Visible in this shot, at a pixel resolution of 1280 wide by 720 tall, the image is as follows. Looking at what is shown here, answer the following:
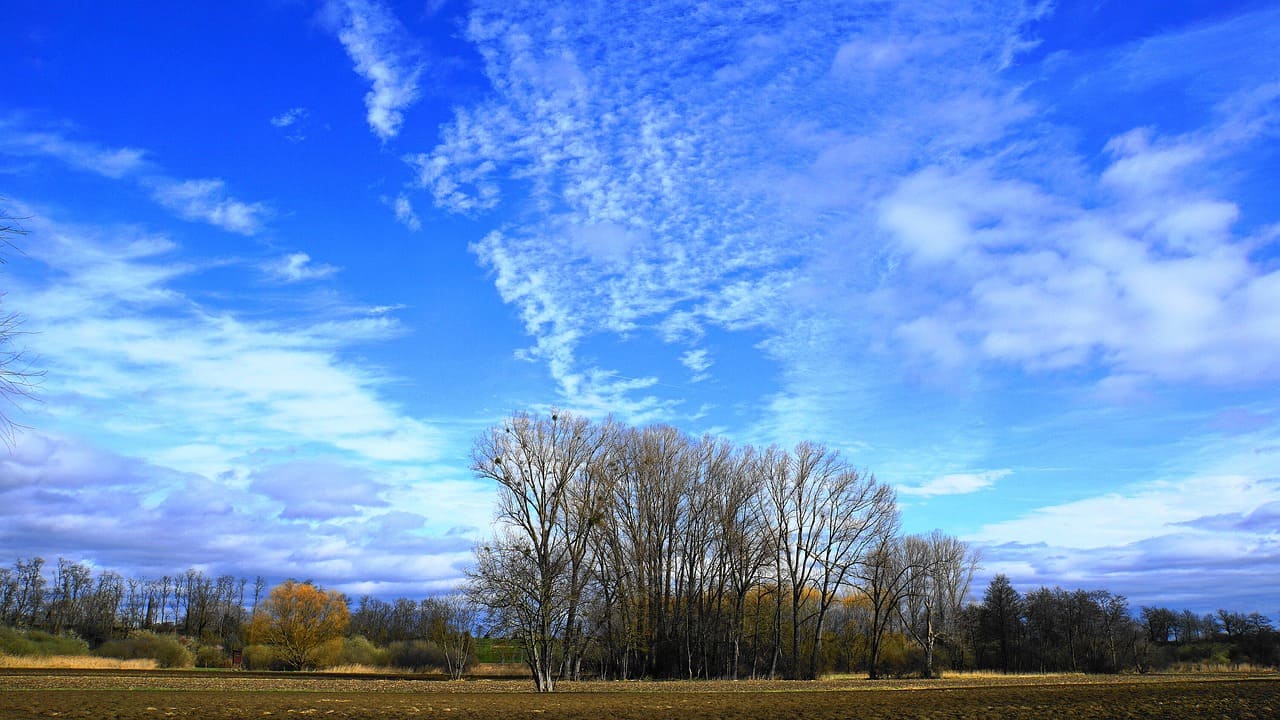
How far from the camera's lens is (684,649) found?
5328 centimetres

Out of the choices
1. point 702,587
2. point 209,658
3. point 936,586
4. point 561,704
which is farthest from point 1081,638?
point 209,658

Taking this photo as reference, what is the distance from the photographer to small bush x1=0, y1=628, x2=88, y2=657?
156ft

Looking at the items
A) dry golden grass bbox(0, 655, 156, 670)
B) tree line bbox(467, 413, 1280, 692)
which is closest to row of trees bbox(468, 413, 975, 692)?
tree line bbox(467, 413, 1280, 692)

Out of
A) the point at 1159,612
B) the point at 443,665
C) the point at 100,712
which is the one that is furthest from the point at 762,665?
the point at 1159,612

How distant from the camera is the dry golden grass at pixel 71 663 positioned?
43.9m

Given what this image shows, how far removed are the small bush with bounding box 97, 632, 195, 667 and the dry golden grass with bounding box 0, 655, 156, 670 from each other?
1142 millimetres

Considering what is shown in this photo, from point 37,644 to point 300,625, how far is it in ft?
53.5

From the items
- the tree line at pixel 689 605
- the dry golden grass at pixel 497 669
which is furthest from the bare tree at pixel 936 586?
the dry golden grass at pixel 497 669

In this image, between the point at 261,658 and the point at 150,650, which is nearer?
the point at 150,650

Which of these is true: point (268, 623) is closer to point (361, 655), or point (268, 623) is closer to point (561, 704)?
point (361, 655)

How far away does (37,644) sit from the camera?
5066cm

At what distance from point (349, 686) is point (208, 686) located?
206 inches

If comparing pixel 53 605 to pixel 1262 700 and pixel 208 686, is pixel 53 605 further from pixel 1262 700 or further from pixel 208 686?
pixel 1262 700

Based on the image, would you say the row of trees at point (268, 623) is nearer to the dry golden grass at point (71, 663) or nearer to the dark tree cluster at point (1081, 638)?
the dry golden grass at point (71, 663)
